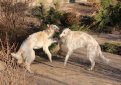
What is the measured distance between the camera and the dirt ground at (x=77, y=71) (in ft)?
36.8

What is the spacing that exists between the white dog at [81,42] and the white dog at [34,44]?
1.19 feet

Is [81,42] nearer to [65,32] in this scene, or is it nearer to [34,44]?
[65,32]

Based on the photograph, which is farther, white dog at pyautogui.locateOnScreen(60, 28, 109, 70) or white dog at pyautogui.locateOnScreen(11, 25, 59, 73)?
white dog at pyautogui.locateOnScreen(60, 28, 109, 70)

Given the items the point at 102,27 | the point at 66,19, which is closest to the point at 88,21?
the point at 102,27

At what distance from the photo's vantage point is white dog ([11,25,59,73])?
1225cm

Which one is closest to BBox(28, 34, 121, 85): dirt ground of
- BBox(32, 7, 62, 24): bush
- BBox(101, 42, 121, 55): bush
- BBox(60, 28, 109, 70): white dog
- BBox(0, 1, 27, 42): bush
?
BBox(60, 28, 109, 70): white dog

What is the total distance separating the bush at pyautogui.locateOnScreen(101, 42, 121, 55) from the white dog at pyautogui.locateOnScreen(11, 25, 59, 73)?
281 centimetres

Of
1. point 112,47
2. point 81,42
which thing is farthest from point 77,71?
point 112,47

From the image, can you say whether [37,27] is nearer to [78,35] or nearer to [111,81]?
[78,35]

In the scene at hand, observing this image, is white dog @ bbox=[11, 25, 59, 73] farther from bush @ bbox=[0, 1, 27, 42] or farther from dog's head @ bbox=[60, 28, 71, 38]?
bush @ bbox=[0, 1, 27, 42]

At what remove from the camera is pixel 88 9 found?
21172mm

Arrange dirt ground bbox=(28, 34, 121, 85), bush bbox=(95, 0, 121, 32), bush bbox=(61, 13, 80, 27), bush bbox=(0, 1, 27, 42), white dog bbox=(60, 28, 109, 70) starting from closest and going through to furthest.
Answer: dirt ground bbox=(28, 34, 121, 85), white dog bbox=(60, 28, 109, 70), bush bbox=(0, 1, 27, 42), bush bbox=(61, 13, 80, 27), bush bbox=(95, 0, 121, 32)

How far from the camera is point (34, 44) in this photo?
495 inches

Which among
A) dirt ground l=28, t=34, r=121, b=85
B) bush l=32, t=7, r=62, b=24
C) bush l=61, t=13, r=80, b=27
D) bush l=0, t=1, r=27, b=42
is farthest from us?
bush l=61, t=13, r=80, b=27
